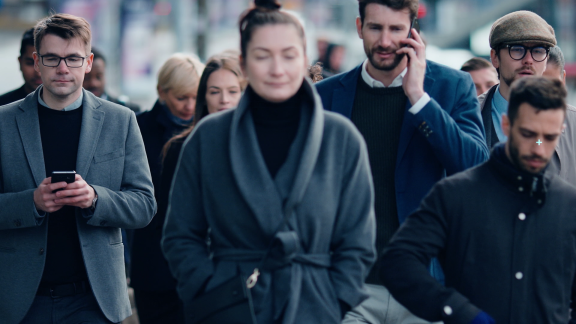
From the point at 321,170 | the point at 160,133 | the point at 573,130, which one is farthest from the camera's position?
the point at 160,133

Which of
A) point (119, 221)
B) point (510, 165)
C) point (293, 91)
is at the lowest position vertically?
point (119, 221)

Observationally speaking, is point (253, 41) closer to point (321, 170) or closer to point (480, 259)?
point (321, 170)

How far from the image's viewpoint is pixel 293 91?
9.43 feet

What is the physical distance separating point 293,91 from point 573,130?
2143mm

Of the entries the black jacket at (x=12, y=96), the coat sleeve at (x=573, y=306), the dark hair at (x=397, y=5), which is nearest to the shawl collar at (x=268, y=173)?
the dark hair at (x=397, y=5)

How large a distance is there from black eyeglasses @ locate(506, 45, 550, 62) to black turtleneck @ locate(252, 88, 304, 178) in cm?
204

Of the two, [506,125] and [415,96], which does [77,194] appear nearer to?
[415,96]

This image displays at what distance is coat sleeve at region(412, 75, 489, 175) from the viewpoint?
3467 mm

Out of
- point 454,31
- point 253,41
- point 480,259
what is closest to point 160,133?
point 253,41

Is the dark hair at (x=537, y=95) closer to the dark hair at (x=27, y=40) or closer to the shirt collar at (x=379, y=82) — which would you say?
the shirt collar at (x=379, y=82)

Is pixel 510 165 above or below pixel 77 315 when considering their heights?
above

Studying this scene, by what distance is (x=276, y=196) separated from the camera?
276cm

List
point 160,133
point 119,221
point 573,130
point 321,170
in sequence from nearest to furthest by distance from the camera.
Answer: point 321,170 → point 119,221 → point 573,130 → point 160,133

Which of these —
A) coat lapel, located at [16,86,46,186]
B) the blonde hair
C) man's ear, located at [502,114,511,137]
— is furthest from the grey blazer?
man's ear, located at [502,114,511,137]
